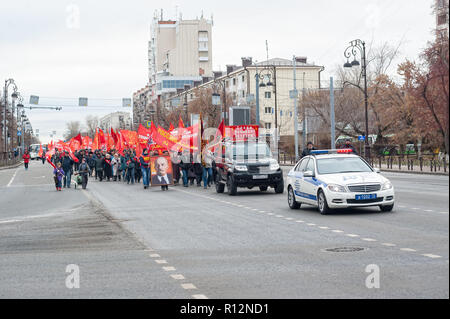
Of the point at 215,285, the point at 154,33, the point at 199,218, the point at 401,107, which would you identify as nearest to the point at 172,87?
the point at 154,33

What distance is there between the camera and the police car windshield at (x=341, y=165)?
61.7 feet

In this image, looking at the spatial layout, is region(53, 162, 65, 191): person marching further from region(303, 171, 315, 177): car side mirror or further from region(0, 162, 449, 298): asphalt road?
region(303, 171, 315, 177): car side mirror

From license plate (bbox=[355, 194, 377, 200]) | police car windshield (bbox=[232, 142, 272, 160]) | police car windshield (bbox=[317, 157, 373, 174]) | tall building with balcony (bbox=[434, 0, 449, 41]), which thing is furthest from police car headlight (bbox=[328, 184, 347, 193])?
tall building with balcony (bbox=[434, 0, 449, 41])

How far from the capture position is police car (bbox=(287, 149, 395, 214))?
17.5 meters

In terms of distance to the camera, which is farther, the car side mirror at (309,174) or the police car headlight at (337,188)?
the car side mirror at (309,174)

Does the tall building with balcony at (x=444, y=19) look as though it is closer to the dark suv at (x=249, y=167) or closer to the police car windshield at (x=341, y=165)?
the police car windshield at (x=341, y=165)

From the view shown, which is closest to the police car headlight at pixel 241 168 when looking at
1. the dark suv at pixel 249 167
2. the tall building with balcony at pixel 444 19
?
the dark suv at pixel 249 167

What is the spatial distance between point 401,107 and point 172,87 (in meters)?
→ 97.3

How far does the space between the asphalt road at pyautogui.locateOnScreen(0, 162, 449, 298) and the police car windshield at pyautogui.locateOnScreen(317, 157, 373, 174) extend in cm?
102

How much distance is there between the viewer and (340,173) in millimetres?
Result: 18516

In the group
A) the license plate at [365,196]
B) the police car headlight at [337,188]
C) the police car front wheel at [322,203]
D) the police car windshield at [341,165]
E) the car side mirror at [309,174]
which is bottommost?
the police car front wheel at [322,203]

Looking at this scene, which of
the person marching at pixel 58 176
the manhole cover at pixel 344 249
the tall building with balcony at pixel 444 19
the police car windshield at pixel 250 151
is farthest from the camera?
the person marching at pixel 58 176

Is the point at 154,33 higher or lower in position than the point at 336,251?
higher
